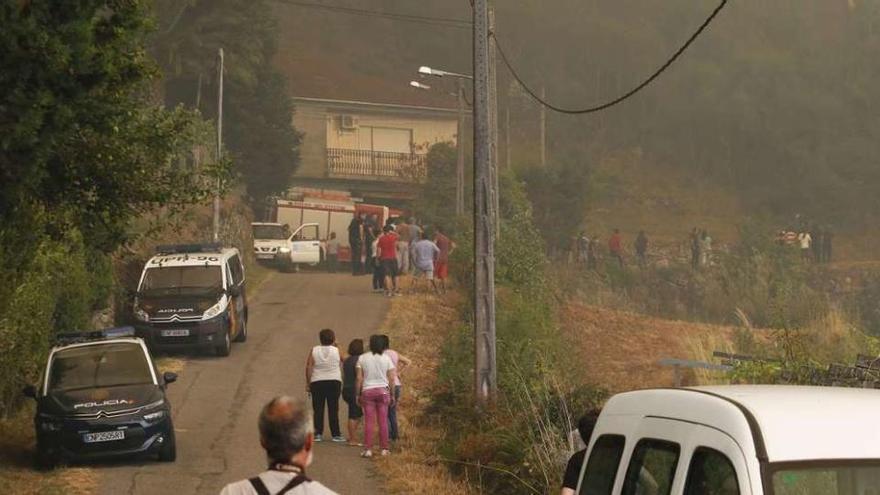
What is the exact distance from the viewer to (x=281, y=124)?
65000 millimetres

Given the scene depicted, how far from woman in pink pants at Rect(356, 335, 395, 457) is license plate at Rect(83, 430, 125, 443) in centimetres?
315

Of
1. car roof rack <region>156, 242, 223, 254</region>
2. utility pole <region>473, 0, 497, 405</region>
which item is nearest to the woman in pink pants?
utility pole <region>473, 0, 497, 405</region>

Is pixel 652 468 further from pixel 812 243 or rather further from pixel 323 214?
pixel 812 243

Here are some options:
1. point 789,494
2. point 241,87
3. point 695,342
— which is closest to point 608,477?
point 789,494

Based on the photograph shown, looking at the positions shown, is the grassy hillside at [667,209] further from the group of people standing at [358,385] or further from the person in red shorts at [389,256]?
the group of people standing at [358,385]

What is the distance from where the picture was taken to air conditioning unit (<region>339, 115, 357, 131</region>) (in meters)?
78.3

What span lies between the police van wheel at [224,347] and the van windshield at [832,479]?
24.2 metres

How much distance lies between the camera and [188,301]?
2872cm

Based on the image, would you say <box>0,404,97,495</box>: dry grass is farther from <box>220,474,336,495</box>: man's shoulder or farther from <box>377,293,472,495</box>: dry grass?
<box>220,474,336,495</box>: man's shoulder

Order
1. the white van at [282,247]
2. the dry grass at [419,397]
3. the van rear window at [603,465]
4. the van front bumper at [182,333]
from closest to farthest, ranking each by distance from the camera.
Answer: the van rear window at [603,465] → the dry grass at [419,397] → the van front bumper at [182,333] → the white van at [282,247]

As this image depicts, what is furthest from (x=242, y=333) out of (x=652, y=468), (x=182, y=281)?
(x=652, y=468)

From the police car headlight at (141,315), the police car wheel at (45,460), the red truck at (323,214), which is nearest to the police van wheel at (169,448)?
the police car wheel at (45,460)

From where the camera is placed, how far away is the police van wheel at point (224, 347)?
2907 cm

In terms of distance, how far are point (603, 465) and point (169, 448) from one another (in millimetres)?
12267
